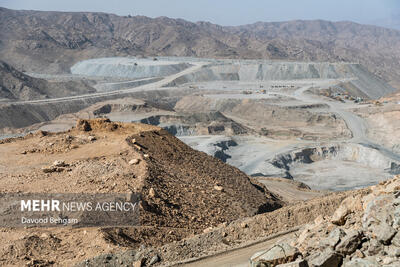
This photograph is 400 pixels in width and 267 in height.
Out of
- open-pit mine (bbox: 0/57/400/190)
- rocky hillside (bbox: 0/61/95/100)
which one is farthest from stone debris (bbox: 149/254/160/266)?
rocky hillside (bbox: 0/61/95/100)

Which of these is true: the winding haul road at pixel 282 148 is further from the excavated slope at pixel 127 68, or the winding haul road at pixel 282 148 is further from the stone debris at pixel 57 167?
the stone debris at pixel 57 167

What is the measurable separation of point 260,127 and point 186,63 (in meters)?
54.0

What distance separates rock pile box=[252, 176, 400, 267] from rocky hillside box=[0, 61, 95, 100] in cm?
6528

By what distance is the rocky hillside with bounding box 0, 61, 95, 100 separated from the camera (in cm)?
6919

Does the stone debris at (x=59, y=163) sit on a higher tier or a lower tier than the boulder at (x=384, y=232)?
lower

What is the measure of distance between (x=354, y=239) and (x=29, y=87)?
231 feet

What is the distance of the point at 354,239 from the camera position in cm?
858

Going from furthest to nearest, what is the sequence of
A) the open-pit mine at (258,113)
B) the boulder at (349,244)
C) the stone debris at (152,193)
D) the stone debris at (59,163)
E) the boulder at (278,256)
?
the open-pit mine at (258,113), the stone debris at (59,163), the stone debris at (152,193), the boulder at (278,256), the boulder at (349,244)

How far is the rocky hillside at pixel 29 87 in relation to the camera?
69.2 meters

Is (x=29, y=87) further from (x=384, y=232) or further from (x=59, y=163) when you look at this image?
(x=384, y=232)

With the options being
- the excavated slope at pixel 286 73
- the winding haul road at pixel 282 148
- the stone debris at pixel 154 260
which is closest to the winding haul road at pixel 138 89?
the winding haul road at pixel 282 148

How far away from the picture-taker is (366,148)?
138 feet

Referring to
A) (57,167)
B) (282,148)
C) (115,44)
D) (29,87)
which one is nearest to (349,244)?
(57,167)

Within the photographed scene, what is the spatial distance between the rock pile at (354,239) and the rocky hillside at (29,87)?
6528 cm
